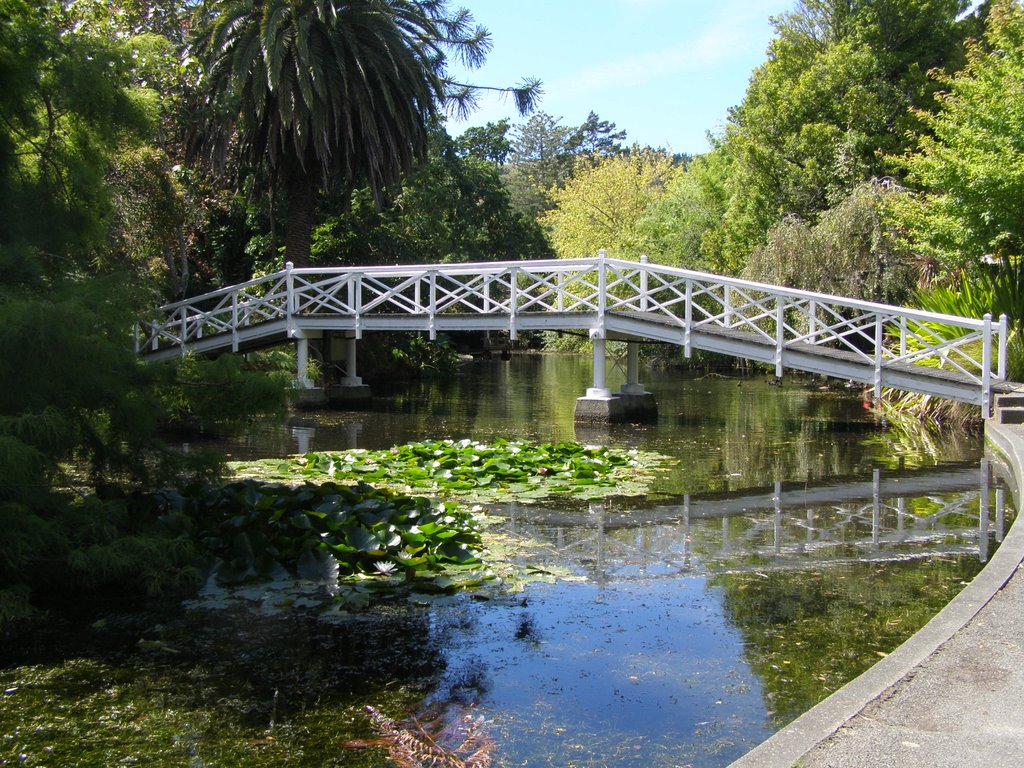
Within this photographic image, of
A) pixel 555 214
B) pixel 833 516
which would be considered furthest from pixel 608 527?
pixel 555 214

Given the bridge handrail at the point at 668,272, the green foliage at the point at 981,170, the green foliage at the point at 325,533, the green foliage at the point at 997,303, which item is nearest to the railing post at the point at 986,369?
the bridge handrail at the point at 668,272

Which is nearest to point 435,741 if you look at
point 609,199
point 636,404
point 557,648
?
point 557,648

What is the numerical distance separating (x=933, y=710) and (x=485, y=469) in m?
7.77

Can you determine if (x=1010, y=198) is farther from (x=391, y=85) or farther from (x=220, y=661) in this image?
(x=220, y=661)

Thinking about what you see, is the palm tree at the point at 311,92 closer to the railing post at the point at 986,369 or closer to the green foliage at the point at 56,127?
the green foliage at the point at 56,127

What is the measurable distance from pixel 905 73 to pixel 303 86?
18.2 m

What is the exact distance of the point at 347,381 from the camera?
77.4 ft

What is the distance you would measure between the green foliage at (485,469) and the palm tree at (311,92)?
10.3 metres

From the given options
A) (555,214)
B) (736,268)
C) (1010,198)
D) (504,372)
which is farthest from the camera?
(555,214)

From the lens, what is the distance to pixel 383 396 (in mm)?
24578

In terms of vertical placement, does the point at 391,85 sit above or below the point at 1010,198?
above

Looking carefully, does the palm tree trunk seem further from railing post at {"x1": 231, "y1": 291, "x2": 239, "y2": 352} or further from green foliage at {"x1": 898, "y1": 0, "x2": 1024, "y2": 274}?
green foliage at {"x1": 898, "y1": 0, "x2": 1024, "y2": 274}

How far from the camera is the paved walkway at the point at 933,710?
146 inches

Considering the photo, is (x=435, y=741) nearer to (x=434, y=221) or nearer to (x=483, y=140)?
(x=434, y=221)
